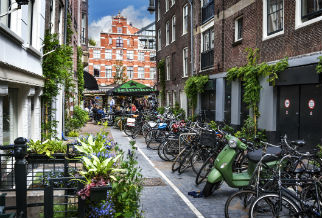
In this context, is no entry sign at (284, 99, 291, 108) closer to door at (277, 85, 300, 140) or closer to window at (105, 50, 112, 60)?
door at (277, 85, 300, 140)

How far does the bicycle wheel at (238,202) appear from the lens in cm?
445

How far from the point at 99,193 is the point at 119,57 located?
180 feet

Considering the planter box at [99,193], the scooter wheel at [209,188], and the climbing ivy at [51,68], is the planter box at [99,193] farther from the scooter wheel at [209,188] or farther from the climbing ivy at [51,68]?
the climbing ivy at [51,68]

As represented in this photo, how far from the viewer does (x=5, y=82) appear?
5508 millimetres

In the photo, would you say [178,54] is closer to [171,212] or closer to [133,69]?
[171,212]

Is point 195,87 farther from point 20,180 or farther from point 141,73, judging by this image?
point 141,73

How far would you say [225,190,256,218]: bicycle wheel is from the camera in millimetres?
4453

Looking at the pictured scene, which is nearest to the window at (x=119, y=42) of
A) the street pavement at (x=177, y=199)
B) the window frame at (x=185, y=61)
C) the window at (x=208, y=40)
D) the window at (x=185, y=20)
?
the window at (x=185, y=20)

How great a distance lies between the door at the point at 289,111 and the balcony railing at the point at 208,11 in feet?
27.0

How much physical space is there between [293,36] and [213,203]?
24.2 ft

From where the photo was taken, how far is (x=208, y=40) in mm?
18875

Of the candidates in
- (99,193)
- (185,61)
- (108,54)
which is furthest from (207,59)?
(108,54)

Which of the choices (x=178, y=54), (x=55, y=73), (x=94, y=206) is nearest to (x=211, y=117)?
(x=178, y=54)

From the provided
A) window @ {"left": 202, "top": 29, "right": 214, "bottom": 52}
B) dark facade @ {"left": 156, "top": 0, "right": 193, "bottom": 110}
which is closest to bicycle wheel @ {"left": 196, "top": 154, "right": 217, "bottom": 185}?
window @ {"left": 202, "top": 29, "right": 214, "bottom": 52}
